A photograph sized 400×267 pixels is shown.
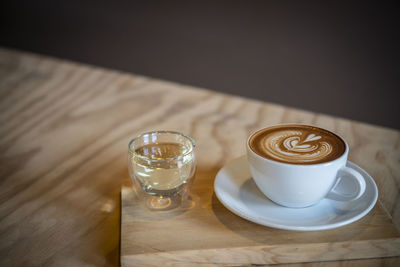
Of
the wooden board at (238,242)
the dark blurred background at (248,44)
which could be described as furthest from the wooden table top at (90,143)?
the dark blurred background at (248,44)

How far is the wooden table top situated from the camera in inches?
23.5

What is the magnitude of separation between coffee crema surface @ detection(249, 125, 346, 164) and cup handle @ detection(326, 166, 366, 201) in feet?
0.08

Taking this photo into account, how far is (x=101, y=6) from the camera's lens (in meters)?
2.76

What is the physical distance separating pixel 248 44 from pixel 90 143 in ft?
4.85

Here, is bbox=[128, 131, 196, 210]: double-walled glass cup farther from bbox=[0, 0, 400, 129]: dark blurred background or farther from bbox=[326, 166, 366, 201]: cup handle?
bbox=[0, 0, 400, 129]: dark blurred background

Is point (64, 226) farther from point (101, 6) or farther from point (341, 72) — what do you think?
point (101, 6)

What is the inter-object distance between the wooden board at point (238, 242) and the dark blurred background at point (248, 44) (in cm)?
96

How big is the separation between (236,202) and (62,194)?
29 centimetres

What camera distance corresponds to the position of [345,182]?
58 centimetres

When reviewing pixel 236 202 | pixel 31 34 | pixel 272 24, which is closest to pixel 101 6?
pixel 31 34

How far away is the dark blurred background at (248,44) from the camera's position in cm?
168

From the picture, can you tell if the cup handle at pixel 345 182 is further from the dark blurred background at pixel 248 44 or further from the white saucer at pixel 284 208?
the dark blurred background at pixel 248 44

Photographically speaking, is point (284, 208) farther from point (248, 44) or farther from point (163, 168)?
point (248, 44)

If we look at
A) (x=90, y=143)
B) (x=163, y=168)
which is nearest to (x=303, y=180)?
(x=163, y=168)
